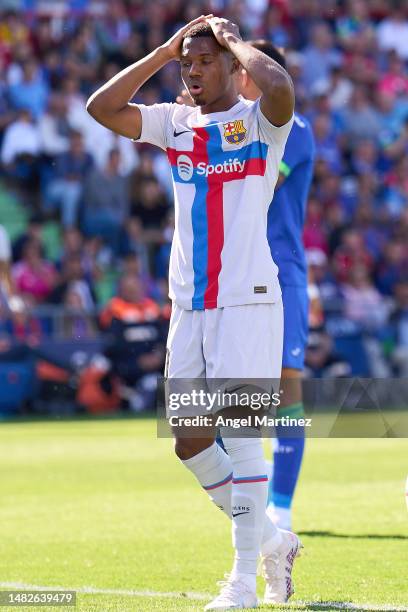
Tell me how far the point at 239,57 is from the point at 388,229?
58.0 feet

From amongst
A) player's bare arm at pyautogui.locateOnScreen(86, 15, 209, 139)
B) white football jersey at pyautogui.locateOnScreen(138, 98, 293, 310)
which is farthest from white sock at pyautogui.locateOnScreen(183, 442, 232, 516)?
player's bare arm at pyautogui.locateOnScreen(86, 15, 209, 139)

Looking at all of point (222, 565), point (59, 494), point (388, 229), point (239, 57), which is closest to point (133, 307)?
point (388, 229)

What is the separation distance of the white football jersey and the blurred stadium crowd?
37.6 ft

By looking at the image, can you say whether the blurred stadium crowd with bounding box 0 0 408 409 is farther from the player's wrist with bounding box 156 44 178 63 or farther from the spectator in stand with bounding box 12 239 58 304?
the player's wrist with bounding box 156 44 178 63

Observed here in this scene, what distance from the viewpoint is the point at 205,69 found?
18.9 ft

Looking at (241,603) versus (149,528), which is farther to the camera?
(149,528)

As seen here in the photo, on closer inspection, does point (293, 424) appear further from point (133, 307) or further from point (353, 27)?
point (353, 27)

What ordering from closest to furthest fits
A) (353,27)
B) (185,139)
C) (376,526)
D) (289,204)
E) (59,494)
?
1. (185,139)
2. (289,204)
3. (376,526)
4. (59,494)
5. (353,27)

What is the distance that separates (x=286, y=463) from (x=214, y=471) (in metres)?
2.02

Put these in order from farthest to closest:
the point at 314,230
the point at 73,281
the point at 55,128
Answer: the point at 314,230
the point at 55,128
the point at 73,281

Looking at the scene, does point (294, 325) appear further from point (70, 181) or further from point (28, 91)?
point (28, 91)

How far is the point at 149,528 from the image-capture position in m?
8.23

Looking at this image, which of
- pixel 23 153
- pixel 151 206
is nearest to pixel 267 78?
pixel 23 153

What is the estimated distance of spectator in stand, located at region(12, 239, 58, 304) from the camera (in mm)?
18125
